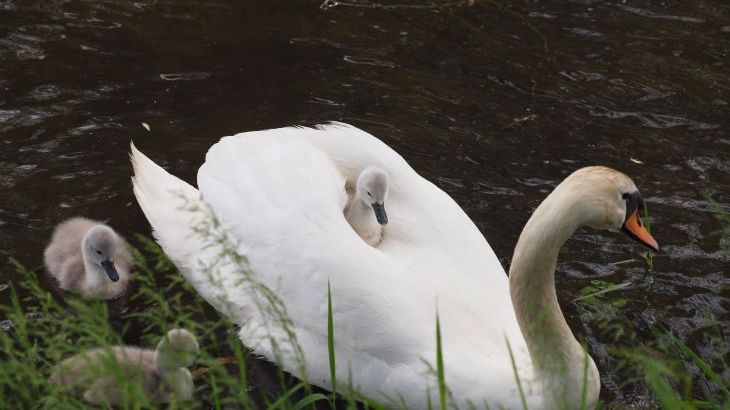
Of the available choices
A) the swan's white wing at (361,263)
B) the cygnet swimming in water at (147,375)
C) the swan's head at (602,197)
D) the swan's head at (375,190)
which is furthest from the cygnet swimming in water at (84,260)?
the swan's head at (602,197)

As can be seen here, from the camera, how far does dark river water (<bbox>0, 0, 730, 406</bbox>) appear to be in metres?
5.91

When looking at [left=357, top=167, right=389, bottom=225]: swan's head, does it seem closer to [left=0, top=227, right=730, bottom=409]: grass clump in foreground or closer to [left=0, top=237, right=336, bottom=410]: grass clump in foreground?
[left=0, top=227, right=730, bottom=409]: grass clump in foreground

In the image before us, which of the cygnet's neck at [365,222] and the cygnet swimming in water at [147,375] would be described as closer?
the cygnet swimming in water at [147,375]

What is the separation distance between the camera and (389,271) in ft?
15.2

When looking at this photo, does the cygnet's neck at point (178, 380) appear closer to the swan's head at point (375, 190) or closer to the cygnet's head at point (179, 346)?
the cygnet's head at point (179, 346)

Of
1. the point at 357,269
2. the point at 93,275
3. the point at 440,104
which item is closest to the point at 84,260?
the point at 93,275

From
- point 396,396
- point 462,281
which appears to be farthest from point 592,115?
point 396,396

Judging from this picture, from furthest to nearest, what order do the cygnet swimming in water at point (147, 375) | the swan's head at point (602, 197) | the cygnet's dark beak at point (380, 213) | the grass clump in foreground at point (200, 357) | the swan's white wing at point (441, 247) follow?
the cygnet's dark beak at point (380, 213) < the swan's white wing at point (441, 247) < the cygnet swimming in water at point (147, 375) < the swan's head at point (602, 197) < the grass clump in foreground at point (200, 357)

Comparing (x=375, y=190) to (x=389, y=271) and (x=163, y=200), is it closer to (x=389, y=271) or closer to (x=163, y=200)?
(x=389, y=271)

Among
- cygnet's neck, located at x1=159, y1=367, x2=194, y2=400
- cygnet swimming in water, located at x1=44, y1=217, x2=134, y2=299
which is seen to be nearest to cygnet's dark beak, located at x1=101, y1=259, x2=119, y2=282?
cygnet swimming in water, located at x1=44, y1=217, x2=134, y2=299

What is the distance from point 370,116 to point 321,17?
1.46 m

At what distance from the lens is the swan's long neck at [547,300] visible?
3.99m

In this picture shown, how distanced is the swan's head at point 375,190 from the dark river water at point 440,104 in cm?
102

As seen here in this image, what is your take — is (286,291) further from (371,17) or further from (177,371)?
(371,17)
